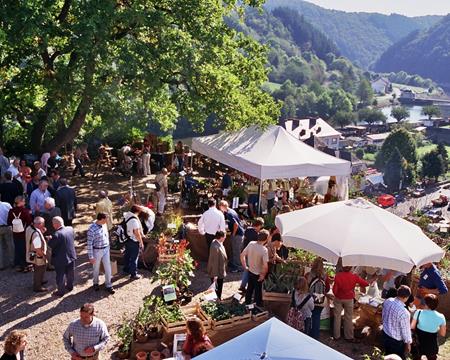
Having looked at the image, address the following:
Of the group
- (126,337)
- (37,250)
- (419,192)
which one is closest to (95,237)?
(37,250)

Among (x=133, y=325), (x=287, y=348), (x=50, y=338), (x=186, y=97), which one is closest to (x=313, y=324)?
(x=133, y=325)

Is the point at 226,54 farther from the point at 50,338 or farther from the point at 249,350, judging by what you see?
the point at 249,350

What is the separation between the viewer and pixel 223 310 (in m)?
7.18

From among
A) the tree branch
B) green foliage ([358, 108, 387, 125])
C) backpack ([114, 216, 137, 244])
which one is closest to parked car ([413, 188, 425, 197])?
green foliage ([358, 108, 387, 125])

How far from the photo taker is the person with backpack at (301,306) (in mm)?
6908

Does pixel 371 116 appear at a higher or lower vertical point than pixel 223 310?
higher

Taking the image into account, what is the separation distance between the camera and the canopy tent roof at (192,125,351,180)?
1168cm

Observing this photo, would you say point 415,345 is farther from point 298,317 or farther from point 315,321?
point 298,317

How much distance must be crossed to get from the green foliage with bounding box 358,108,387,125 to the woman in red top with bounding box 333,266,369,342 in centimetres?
17568

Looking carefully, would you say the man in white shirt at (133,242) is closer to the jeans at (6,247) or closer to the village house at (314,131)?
the jeans at (6,247)

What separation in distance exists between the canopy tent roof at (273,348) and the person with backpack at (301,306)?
234 cm

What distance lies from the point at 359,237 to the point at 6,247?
639cm

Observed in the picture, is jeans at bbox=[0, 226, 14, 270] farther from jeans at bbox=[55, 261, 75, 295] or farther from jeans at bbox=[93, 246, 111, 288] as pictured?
jeans at bbox=[93, 246, 111, 288]

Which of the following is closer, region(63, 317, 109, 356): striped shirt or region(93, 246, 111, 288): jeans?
region(63, 317, 109, 356): striped shirt
